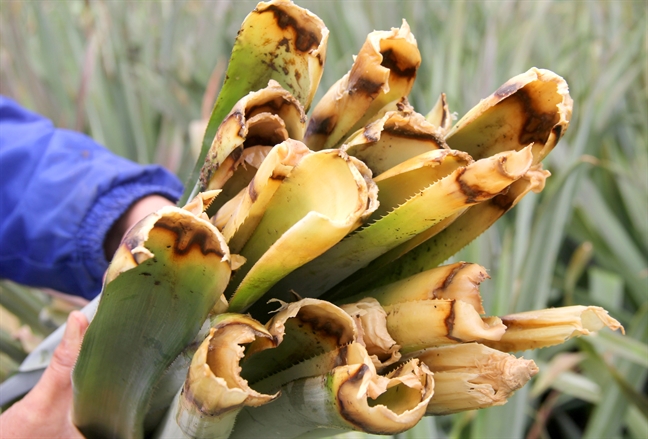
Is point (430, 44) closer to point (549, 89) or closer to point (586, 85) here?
point (586, 85)

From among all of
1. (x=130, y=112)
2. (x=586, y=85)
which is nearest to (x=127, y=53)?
(x=130, y=112)

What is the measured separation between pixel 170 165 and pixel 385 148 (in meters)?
0.79

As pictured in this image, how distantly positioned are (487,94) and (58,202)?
66 cm

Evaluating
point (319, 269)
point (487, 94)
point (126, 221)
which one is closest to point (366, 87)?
point (319, 269)

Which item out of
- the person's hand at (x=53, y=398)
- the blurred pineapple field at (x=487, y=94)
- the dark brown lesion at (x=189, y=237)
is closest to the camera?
the dark brown lesion at (x=189, y=237)

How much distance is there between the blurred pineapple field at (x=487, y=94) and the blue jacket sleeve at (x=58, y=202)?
0.05 meters

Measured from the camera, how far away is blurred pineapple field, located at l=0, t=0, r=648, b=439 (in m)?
0.66

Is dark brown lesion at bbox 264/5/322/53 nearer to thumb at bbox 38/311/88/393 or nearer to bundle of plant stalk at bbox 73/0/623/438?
bundle of plant stalk at bbox 73/0/623/438

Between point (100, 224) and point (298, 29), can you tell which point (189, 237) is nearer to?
point (298, 29)

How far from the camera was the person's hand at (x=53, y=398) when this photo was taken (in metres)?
0.38

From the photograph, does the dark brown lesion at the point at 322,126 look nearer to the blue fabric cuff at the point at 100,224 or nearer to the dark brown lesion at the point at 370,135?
the dark brown lesion at the point at 370,135

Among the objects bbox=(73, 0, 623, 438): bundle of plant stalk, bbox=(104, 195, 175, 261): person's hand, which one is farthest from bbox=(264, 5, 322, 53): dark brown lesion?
bbox=(104, 195, 175, 261): person's hand

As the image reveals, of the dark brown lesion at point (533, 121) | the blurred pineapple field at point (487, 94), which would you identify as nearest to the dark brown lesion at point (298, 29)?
the dark brown lesion at point (533, 121)

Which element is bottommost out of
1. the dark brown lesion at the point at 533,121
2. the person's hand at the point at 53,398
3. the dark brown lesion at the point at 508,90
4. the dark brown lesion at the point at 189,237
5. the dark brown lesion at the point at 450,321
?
the person's hand at the point at 53,398
